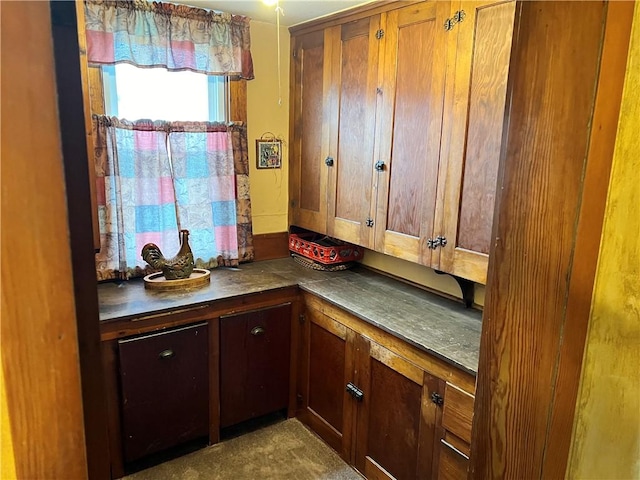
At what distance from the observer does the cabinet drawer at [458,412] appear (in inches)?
70.6

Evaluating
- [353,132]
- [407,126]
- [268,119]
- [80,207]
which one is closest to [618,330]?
[80,207]

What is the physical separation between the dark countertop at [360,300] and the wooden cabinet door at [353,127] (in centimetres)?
29

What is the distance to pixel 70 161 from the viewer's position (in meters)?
0.47

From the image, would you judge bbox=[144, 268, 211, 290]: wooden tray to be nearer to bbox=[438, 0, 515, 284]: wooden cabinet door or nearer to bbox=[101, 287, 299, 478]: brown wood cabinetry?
bbox=[101, 287, 299, 478]: brown wood cabinetry

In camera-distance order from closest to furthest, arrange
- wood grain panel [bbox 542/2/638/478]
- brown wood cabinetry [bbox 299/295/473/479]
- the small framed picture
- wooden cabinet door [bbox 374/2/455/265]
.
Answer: wood grain panel [bbox 542/2/638/478], brown wood cabinetry [bbox 299/295/473/479], wooden cabinet door [bbox 374/2/455/265], the small framed picture

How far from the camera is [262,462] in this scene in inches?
100.0

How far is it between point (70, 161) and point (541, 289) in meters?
0.67

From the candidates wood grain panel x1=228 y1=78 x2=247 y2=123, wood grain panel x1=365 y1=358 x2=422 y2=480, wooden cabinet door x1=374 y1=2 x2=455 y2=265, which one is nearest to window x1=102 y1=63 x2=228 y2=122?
wood grain panel x1=228 y1=78 x2=247 y2=123

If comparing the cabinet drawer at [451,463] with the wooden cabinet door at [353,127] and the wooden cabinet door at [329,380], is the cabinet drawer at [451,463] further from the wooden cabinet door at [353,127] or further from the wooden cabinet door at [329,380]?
the wooden cabinet door at [353,127]

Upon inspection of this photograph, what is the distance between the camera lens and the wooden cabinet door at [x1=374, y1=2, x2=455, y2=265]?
216cm

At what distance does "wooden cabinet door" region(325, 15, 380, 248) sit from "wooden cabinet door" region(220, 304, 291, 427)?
2.05 ft

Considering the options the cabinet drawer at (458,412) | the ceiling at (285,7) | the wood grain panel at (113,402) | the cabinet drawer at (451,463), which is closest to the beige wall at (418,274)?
the cabinet drawer at (458,412)

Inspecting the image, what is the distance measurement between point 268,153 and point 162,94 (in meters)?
0.75

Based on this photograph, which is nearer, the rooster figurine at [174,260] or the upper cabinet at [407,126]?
the upper cabinet at [407,126]
